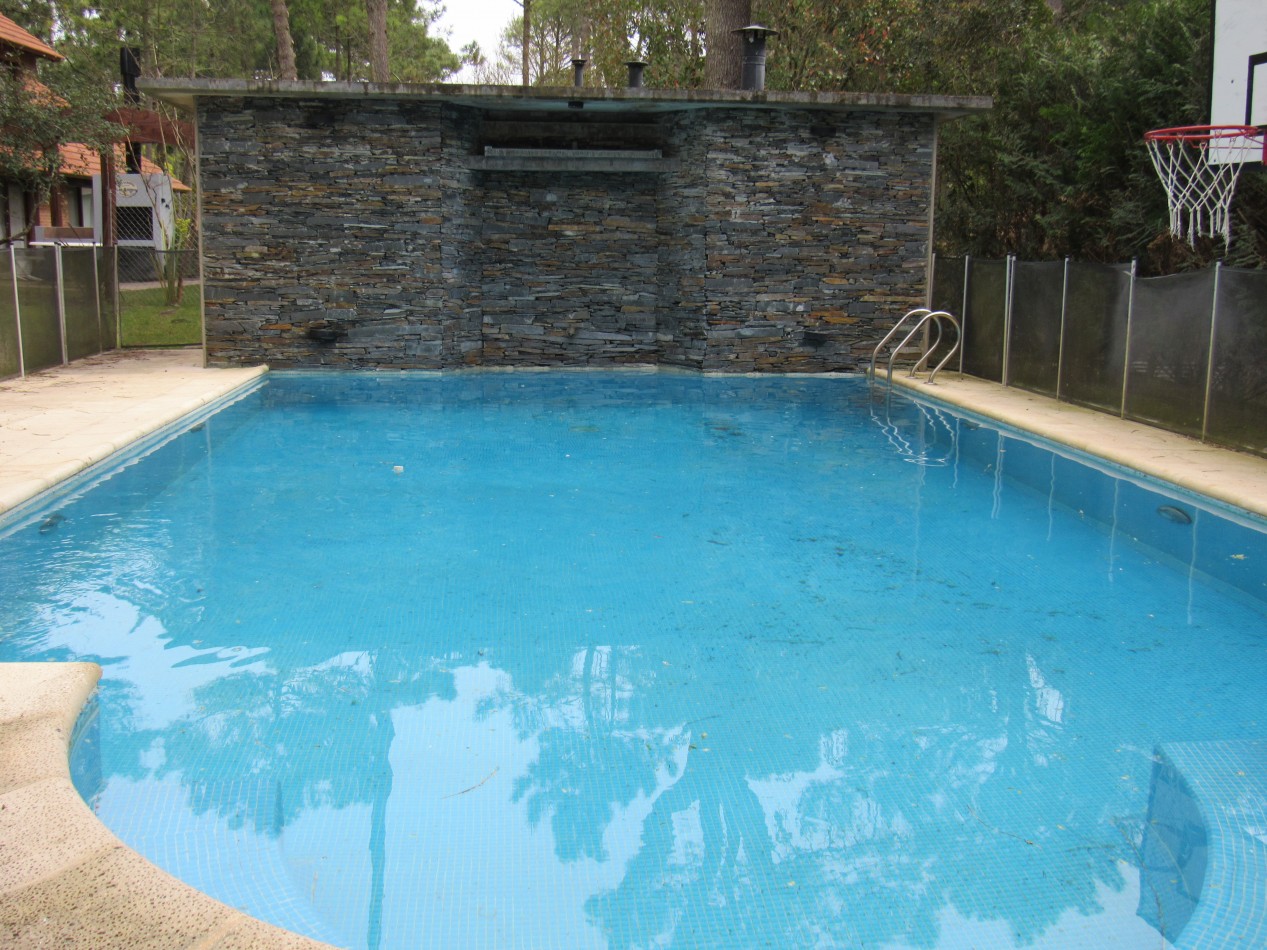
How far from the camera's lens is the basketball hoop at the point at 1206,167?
9133mm

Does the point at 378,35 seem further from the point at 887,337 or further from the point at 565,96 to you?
the point at 887,337

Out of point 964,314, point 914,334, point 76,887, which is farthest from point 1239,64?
point 76,887

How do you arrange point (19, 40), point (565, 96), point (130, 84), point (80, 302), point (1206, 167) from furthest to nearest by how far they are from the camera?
1. point (19, 40)
2. point (130, 84)
3. point (80, 302)
4. point (565, 96)
5. point (1206, 167)

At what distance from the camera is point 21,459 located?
7.82 m

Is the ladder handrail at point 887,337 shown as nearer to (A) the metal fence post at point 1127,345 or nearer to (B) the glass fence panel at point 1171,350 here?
(A) the metal fence post at point 1127,345

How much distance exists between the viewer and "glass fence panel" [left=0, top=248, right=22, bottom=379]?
11.6 metres

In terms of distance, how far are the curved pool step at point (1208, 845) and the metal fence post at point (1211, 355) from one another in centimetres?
563

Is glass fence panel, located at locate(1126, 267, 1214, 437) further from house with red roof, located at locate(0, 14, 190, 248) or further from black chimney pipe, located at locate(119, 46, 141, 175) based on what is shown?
house with red roof, located at locate(0, 14, 190, 248)

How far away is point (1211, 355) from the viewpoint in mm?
8984

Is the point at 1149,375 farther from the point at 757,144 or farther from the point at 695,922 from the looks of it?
the point at 695,922

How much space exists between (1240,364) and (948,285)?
5.76 metres

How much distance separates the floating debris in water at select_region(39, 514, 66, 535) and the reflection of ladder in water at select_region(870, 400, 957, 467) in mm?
6177

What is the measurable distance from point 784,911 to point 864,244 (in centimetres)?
1172

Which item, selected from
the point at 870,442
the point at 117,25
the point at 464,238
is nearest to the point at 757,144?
the point at 464,238
